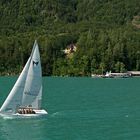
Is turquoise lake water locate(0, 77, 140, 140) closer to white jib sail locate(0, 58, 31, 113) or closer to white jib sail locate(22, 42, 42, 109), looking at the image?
white jib sail locate(0, 58, 31, 113)

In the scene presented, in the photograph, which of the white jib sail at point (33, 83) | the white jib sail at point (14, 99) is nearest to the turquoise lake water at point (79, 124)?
the white jib sail at point (14, 99)

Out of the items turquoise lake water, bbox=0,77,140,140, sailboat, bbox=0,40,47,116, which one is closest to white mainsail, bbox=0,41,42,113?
sailboat, bbox=0,40,47,116

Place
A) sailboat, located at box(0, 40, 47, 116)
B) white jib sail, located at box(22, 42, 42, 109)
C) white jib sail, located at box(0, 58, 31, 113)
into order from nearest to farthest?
white jib sail, located at box(0, 58, 31, 113) → sailboat, located at box(0, 40, 47, 116) → white jib sail, located at box(22, 42, 42, 109)

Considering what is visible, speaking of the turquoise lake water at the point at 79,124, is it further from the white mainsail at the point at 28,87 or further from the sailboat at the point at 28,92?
the white mainsail at the point at 28,87

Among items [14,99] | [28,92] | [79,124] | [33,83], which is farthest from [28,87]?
[79,124]

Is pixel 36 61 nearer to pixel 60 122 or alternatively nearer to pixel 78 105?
pixel 60 122

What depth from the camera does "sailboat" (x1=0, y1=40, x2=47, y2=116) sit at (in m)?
72.9

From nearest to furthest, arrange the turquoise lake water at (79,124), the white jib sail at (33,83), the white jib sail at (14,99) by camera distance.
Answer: the turquoise lake water at (79,124) → the white jib sail at (14,99) → the white jib sail at (33,83)

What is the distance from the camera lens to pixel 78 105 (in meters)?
103

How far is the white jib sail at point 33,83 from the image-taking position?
74312mm

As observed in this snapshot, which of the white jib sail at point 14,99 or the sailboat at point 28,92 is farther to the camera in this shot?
the sailboat at point 28,92

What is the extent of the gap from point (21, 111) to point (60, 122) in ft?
18.7

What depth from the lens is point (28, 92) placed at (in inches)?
2933

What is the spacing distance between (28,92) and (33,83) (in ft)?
4.80
